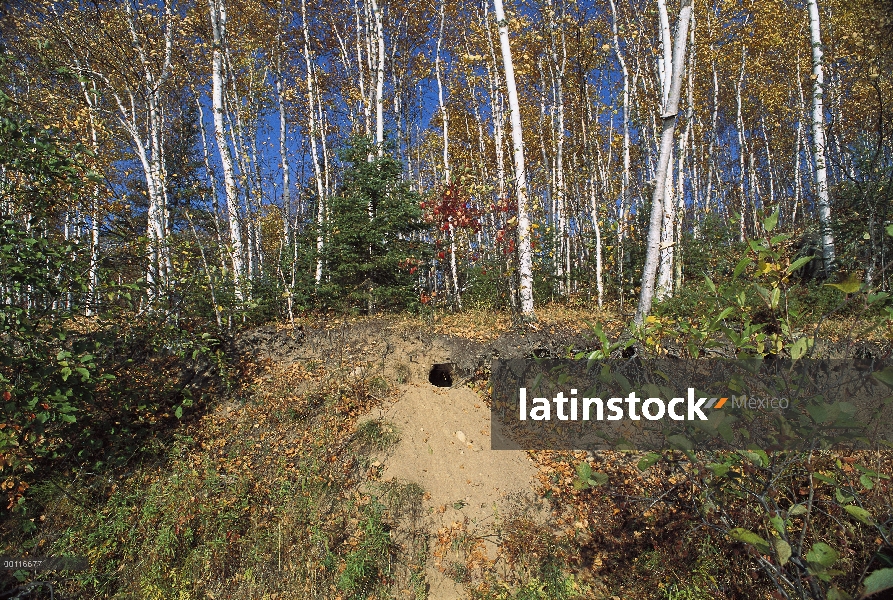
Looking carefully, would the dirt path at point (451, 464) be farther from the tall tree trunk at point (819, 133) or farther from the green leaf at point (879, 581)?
the tall tree trunk at point (819, 133)

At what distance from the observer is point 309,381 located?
672 centimetres

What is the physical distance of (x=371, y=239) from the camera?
8445 mm

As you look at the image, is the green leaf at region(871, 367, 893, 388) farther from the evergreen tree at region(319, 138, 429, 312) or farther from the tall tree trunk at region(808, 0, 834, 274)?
the tall tree trunk at region(808, 0, 834, 274)

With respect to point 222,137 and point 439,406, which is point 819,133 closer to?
point 439,406

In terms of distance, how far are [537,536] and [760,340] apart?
10.5ft

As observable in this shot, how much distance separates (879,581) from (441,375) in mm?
5985

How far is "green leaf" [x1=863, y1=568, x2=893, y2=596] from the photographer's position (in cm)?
138

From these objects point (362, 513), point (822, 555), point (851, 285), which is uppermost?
point (851, 285)

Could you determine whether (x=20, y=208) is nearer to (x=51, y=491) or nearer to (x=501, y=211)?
(x=51, y=491)

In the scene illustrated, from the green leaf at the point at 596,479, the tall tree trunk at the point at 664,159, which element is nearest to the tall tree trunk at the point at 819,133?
the tall tree trunk at the point at 664,159

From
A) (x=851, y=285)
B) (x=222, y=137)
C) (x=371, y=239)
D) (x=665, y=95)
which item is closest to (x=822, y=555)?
(x=851, y=285)

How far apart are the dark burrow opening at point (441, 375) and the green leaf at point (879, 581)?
5.76 meters

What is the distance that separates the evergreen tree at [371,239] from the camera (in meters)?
8.62

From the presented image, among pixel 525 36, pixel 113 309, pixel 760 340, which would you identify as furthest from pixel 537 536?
pixel 525 36
